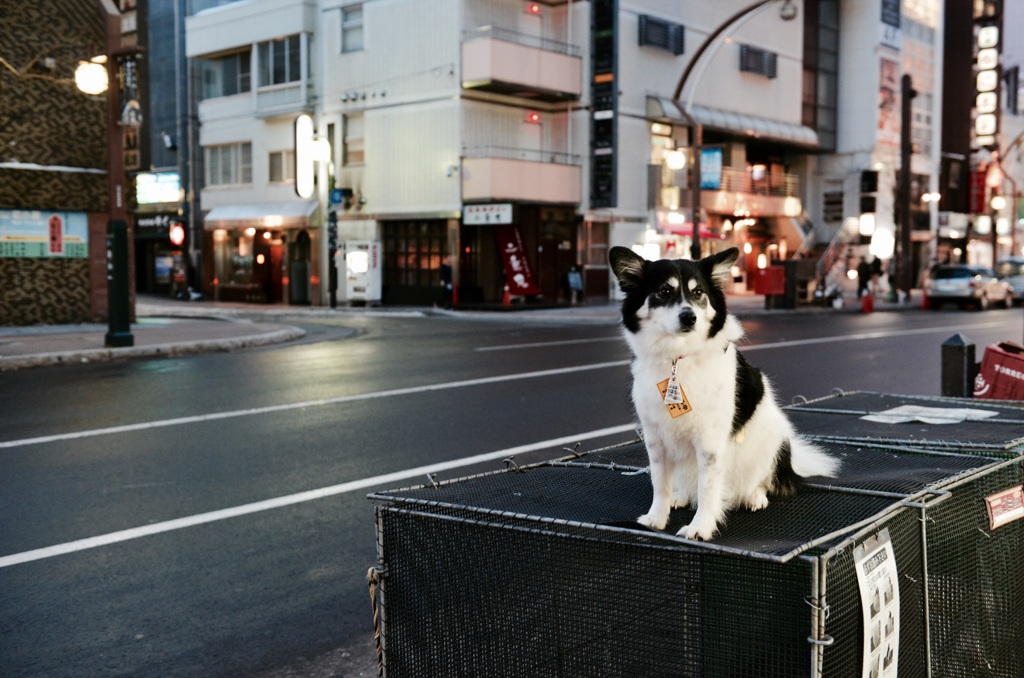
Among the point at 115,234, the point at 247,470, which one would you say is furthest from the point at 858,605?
the point at 115,234

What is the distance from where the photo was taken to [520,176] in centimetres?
3503

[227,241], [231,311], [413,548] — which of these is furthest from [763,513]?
[227,241]

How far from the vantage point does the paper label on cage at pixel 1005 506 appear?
134 inches

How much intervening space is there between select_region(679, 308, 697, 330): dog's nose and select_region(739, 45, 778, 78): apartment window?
4312 cm

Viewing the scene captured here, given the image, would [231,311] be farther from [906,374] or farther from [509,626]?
[509,626]

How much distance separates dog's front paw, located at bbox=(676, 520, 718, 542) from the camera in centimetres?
277

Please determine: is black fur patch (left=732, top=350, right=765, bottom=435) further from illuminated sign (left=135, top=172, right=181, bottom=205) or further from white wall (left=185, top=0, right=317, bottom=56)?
illuminated sign (left=135, top=172, right=181, bottom=205)

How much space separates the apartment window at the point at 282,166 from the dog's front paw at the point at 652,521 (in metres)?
39.0

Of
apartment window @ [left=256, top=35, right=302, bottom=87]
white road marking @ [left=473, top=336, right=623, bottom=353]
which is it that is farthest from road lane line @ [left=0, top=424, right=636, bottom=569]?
apartment window @ [left=256, top=35, right=302, bottom=87]

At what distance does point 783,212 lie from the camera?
46812 millimetres

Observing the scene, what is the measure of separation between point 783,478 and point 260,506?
14.3 feet

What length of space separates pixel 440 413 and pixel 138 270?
4316 centimetres

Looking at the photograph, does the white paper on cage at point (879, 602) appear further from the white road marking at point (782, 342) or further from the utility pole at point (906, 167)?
the utility pole at point (906, 167)

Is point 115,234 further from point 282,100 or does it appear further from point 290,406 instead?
point 282,100
